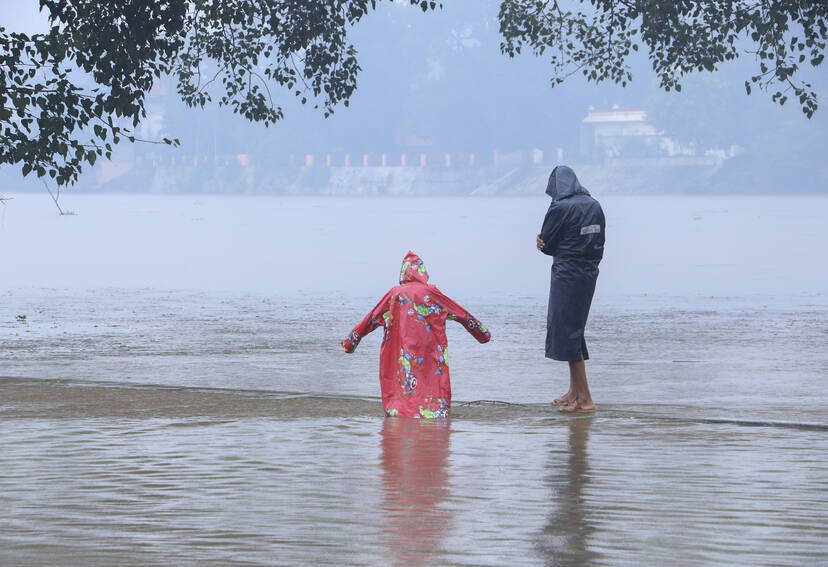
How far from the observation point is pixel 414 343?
9172 mm

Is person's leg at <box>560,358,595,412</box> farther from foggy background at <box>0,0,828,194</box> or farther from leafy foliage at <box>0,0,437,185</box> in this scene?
foggy background at <box>0,0,828,194</box>

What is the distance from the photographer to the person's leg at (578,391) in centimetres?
935

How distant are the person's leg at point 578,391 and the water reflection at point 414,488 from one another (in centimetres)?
85

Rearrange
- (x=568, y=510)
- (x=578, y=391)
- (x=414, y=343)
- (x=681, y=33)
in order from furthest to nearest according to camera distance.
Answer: (x=681, y=33) → (x=578, y=391) → (x=414, y=343) → (x=568, y=510)

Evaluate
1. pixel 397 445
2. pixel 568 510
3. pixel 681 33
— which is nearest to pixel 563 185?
pixel 397 445

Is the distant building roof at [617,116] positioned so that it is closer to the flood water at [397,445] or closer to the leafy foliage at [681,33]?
the leafy foliage at [681,33]

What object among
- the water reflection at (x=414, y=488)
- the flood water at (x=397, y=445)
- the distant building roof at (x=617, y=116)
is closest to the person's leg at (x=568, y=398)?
the flood water at (x=397, y=445)

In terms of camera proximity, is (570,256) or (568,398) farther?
(568,398)

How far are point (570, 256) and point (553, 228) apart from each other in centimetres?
20

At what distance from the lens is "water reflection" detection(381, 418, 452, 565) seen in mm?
5516

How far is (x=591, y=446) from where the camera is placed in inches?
314

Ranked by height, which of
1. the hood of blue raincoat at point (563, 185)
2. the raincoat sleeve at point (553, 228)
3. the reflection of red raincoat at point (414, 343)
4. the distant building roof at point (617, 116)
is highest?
the distant building roof at point (617, 116)

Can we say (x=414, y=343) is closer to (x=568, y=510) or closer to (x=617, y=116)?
(x=568, y=510)

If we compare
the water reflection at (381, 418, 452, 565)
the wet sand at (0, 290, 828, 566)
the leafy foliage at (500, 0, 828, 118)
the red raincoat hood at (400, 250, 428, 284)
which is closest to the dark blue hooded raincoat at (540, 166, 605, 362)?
the wet sand at (0, 290, 828, 566)
